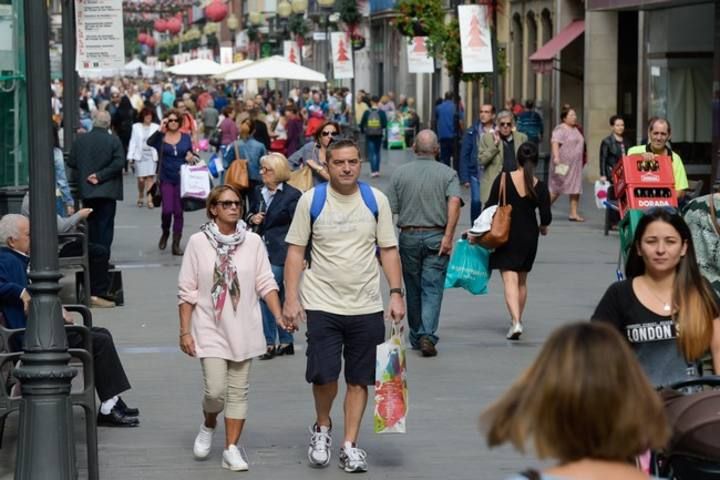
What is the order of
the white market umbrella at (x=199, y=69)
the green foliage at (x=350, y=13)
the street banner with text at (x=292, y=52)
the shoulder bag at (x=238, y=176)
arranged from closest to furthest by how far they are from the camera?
the shoulder bag at (x=238, y=176), the white market umbrella at (x=199, y=69), the green foliage at (x=350, y=13), the street banner with text at (x=292, y=52)

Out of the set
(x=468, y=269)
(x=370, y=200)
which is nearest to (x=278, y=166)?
(x=468, y=269)

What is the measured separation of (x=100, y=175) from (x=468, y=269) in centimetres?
601

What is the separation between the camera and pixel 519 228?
42.9ft

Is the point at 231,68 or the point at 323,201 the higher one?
the point at 231,68

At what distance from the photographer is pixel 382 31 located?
69.1m

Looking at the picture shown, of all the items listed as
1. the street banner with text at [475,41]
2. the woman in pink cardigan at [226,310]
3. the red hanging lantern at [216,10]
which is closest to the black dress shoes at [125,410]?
the woman in pink cardigan at [226,310]

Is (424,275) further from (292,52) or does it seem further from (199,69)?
(292,52)

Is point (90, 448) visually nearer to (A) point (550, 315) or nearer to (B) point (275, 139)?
(A) point (550, 315)

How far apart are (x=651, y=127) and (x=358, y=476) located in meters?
7.05

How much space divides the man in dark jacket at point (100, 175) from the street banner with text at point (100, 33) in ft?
8.56

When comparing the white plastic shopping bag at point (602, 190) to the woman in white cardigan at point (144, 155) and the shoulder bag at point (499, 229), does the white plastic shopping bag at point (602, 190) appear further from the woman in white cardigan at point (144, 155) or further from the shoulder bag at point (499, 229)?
the woman in white cardigan at point (144, 155)

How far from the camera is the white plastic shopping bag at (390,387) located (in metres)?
→ 8.47

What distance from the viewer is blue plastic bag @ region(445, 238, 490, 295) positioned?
42.2ft

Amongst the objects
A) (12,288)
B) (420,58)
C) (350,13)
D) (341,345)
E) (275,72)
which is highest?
(350,13)
